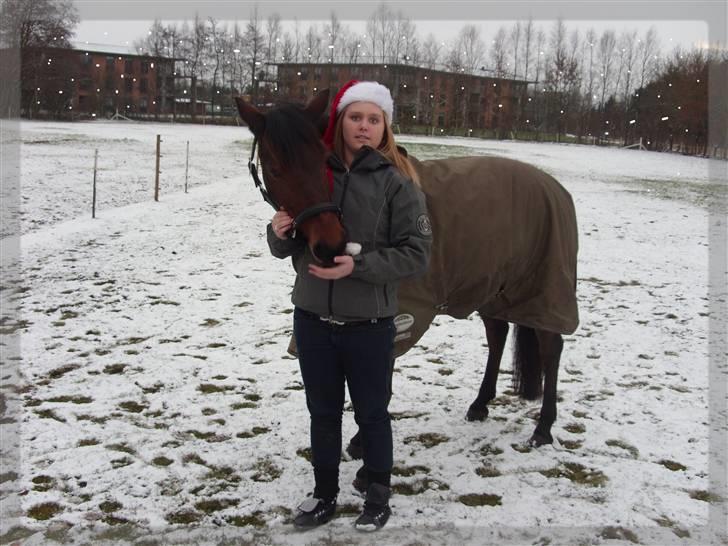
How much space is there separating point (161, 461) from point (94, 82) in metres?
73.3

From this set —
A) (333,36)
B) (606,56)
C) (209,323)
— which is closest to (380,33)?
(333,36)

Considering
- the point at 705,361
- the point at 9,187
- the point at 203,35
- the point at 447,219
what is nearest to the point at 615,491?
the point at 447,219

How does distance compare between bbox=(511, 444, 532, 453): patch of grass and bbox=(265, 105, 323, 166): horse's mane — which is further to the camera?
bbox=(511, 444, 532, 453): patch of grass

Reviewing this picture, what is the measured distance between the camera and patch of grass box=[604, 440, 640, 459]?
119 inches

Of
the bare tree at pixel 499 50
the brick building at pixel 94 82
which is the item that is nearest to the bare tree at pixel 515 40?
the bare tree at pixel 499 50

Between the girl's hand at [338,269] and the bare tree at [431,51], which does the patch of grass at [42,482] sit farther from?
the bare tree at [431,51]

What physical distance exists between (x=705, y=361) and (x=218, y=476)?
347cm

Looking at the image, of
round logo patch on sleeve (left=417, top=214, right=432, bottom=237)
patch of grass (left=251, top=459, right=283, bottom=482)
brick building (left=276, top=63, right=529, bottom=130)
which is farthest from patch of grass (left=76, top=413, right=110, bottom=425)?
brick building (left=276, top=63, right=529, bottom=130)

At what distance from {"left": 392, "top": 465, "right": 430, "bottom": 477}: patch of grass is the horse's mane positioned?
5.38 ft

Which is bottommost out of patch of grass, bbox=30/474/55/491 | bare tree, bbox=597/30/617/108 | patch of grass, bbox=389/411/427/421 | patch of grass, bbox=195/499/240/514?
patch of grass, bbox=195/499/240/514

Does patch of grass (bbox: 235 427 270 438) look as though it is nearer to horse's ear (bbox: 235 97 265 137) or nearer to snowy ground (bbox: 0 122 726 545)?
snowy ground (bbox: 0 122 726 545)

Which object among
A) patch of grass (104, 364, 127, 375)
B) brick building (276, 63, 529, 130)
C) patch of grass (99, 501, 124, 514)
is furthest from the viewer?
brick building (276, 63, 529, 130)

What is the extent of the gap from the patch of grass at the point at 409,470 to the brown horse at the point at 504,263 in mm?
609

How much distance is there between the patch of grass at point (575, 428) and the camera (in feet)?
10.8
